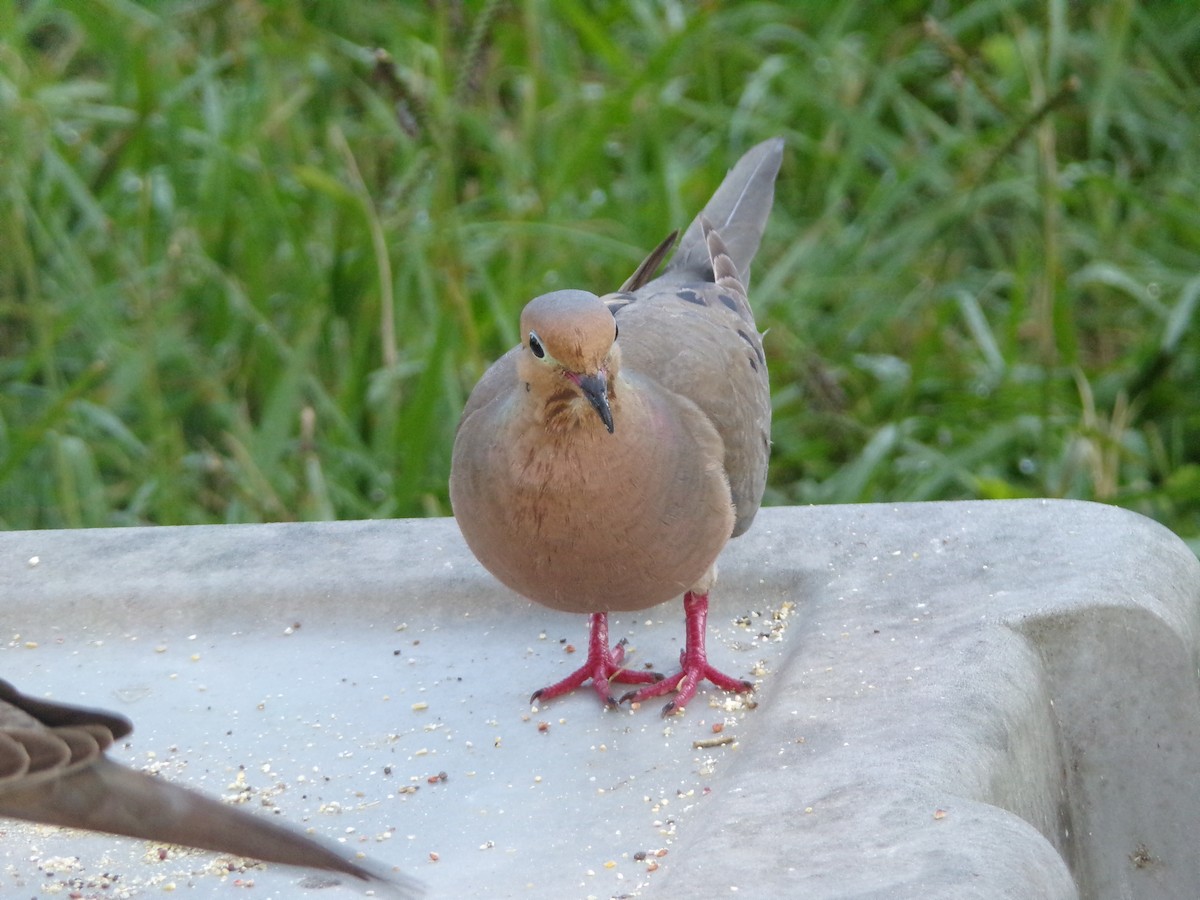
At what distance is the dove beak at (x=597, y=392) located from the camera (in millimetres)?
2412

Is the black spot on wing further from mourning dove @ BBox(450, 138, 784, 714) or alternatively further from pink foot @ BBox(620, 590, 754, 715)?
pink foot @ BBox(620, 590, 754, 715)

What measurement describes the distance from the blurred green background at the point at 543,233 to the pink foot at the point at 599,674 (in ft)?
3.81

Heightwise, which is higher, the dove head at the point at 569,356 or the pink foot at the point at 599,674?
the dove head at the point at 569,356

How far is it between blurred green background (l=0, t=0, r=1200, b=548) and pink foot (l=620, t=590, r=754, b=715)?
1.14 metres

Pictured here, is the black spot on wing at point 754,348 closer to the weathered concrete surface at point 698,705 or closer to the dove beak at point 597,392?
the weathered concrete surface at point 698,705

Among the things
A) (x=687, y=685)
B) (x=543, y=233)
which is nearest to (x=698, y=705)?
(x=687, y=685)

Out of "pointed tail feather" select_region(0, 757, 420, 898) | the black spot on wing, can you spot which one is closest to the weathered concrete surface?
the black spot on wing

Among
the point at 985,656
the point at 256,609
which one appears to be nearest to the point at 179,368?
the point at 256,609

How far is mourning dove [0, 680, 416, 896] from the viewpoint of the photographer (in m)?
1.69

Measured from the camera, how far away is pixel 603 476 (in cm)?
250

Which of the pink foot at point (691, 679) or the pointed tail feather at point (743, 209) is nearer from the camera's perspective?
the pink foot at point (691, 679)

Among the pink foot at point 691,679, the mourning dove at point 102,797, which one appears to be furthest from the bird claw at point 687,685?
the mourning dove at point 102,797

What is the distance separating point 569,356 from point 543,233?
2120mm

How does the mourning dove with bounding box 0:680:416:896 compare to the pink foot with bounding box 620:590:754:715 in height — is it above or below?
above
